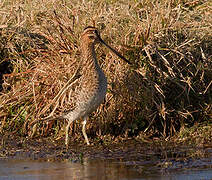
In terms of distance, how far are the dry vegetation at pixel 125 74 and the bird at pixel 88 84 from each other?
14 cm

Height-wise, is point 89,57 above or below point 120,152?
above

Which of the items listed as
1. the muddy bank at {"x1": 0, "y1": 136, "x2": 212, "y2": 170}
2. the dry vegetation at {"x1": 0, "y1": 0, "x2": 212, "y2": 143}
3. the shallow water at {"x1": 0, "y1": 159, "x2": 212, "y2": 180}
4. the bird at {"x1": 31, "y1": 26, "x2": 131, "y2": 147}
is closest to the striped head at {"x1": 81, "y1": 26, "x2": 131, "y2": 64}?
the bird at {"x1": 31, "y1": 26, "x2": 131, "y2": 147}

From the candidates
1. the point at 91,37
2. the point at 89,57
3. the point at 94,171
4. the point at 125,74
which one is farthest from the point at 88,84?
the point at 94,171

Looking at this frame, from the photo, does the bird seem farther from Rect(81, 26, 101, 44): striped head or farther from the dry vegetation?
the dry vegetation

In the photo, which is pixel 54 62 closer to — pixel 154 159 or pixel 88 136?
pixel 88 136

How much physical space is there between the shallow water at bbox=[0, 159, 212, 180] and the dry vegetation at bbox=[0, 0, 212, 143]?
1088mm

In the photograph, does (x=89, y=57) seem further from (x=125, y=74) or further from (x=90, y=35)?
(x=125, y=74)

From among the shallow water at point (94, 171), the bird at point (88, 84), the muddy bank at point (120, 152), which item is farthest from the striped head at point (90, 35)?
the shallow water at point (94, 171)

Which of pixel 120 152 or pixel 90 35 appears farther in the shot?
pixel 90 35

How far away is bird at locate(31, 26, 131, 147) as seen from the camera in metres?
7.12

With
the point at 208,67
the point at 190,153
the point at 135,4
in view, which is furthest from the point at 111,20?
the point at 190,153

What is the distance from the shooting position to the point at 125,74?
7730mm

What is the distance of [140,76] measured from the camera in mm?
7809

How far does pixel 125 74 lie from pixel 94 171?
2050mm
